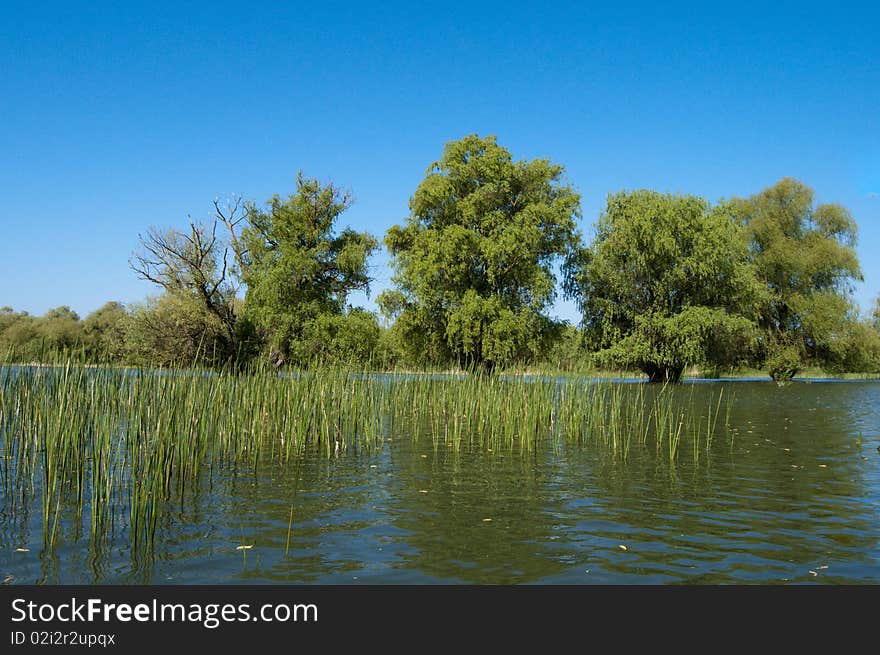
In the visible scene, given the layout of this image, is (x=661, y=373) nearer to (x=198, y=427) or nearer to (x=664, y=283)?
(x=664, y=283)

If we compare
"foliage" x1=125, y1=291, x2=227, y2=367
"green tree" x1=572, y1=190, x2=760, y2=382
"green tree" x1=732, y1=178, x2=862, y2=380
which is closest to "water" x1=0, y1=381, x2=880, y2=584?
"green tree" x1=572, y1=190, x2=760, y2=382

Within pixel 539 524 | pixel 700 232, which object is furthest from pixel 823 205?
pixel 539 524

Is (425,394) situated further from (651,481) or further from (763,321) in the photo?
(763,321)

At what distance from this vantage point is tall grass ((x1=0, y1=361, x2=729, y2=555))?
634 cm

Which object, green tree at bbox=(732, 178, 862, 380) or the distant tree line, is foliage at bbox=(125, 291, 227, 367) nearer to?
the distant tree line

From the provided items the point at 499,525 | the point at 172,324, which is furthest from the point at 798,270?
the point at 499,525

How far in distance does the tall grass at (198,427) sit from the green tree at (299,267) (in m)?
18.5

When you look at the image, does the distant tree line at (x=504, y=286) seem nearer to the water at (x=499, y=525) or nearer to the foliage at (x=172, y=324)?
the foliage at (x=172, y=324)

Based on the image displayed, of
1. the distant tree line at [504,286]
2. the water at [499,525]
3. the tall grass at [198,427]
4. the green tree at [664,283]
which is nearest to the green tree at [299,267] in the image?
the distant tree line at [504,286]

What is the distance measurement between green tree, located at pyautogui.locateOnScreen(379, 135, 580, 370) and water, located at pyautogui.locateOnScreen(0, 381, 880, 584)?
2037 cm

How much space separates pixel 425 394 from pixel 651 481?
26.5 ft

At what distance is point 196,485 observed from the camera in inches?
305
